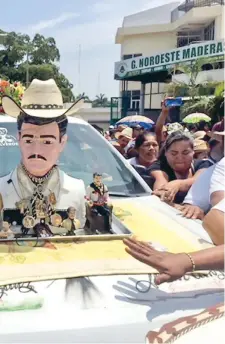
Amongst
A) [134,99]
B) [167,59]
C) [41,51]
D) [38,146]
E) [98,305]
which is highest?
[41,51]

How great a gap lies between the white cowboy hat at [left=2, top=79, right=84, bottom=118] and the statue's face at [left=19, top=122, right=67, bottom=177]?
86 mm

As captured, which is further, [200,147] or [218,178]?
[200,147]

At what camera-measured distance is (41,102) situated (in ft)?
8.87

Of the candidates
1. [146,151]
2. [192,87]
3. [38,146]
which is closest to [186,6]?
[192,87]

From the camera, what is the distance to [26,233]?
101 inches

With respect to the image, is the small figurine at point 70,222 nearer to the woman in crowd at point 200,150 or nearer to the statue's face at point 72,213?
the statue's face at point 72,213

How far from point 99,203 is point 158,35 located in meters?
41.0

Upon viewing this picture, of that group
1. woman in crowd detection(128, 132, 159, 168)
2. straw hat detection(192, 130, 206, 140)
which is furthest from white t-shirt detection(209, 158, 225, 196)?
straw hat detection(192, 130, 206, 140)

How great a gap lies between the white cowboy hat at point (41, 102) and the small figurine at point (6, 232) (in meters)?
0.58

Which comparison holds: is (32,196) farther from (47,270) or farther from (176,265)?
(176,265)

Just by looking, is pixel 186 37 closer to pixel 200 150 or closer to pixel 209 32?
pixel 209 32

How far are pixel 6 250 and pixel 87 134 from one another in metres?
1.66

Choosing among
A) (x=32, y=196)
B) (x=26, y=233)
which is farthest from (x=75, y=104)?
(x=26, y=233)

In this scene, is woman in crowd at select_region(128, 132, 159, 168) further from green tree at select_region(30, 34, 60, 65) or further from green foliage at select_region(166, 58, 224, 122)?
green tree at select_region(30, 34, 60, 65)
